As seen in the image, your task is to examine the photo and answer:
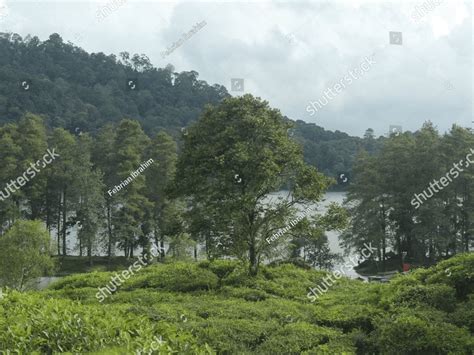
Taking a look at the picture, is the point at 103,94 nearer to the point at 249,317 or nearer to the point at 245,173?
the point at 245,173

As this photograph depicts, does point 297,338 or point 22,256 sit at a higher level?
point 22,256

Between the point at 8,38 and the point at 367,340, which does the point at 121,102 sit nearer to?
the point at 8,38

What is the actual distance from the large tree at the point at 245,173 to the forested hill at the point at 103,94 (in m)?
73.1

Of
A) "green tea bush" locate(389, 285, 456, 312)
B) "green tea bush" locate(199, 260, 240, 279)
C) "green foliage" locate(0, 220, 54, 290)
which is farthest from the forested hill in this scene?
"green tea bush" locate(389, 285, 456, 312)

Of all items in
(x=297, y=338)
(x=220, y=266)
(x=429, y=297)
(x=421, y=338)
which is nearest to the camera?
(x=421, y=338)

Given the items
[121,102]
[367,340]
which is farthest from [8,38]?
[367,340]

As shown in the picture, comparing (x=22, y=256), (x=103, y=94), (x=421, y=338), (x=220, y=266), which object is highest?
(x=103, y=94)

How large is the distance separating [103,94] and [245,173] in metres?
121

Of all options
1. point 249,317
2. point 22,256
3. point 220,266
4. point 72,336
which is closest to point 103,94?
point 22,256

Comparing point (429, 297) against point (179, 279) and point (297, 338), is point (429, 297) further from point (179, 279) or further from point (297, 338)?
point (179, 279)

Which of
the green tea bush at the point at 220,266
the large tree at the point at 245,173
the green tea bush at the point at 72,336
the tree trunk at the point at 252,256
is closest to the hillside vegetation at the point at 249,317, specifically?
the green tea bush at the point at 72,336

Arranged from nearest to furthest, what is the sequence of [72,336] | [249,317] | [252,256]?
[72,336] < [249,317] < [252,256]

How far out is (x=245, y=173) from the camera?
1850cm

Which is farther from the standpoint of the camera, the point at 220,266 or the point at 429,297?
the point at 220,266
